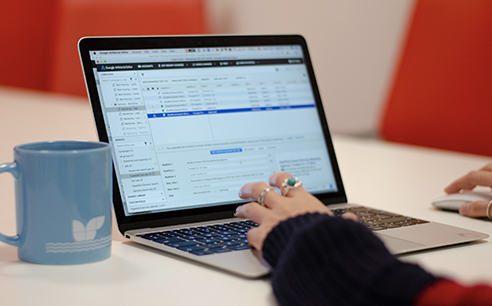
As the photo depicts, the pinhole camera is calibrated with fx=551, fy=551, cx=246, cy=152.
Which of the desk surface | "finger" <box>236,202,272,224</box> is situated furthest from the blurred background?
"finger" <box>236,202,272,224</box>

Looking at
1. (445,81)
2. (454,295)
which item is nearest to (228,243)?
(454,295)

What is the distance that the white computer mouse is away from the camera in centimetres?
87

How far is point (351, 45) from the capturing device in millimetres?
2809

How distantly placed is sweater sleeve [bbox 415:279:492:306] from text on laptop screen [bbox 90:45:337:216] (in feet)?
1.25

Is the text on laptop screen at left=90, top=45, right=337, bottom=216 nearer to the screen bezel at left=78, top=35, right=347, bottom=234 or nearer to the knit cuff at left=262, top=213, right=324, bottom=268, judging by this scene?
the screen bezel at left=78, top=35, right=347, bottom=234

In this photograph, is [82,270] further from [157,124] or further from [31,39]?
[31,39]

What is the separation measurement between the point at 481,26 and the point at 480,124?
0.32 metres

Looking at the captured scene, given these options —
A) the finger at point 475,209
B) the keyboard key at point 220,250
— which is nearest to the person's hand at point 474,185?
the finger at point 475,209

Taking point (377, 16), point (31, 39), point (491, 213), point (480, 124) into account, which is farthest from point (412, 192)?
point (31, 39)

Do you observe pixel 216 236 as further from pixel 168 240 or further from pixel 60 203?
pixel 60 203

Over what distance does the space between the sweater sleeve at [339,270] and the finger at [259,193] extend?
0.09 m

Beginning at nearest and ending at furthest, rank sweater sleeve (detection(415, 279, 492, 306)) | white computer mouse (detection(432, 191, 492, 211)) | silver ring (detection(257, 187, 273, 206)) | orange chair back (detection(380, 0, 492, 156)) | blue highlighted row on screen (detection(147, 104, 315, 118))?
sweater sleeve (detection(415, 279, 492, 306)) < silver ring (detection(257, 187, 273, 206)) < blue highlighted row on screen (detection(147, 104, 315, 118)) < white computer mouse (detection(432, 191, 492, 211)) < orange chair back (detection(380, 0, 492, 156))

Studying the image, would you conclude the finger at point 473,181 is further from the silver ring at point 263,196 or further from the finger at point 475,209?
the silver ring at point 263,196

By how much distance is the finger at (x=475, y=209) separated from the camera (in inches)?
32.7
